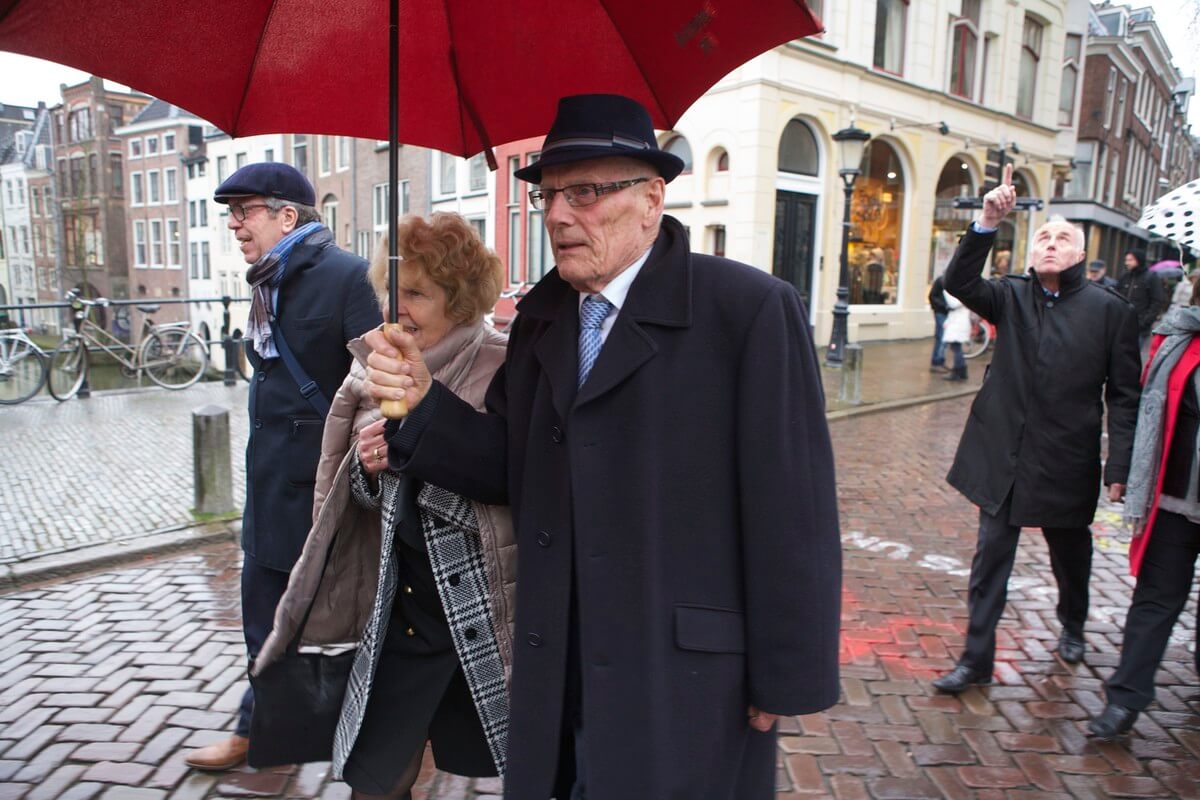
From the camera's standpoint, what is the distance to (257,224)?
2668mm

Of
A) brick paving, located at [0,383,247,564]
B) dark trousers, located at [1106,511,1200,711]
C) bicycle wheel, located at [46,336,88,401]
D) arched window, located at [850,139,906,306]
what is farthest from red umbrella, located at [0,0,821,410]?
arched window, located at [850,139,906,306]

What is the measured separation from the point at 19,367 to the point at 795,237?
13707 millimetres

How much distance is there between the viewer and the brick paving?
5344mm

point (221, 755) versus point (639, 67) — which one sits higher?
point (639, 67)

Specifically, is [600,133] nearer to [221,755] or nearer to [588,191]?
[588,191]

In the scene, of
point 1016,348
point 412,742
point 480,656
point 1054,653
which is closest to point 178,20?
point 480,656

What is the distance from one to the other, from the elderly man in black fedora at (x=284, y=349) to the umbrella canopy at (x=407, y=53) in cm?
54

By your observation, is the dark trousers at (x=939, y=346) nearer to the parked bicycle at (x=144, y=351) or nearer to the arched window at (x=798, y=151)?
the arched window at (x=798, y=151)

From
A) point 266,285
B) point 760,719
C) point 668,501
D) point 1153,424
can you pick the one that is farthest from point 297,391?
point 1153,424

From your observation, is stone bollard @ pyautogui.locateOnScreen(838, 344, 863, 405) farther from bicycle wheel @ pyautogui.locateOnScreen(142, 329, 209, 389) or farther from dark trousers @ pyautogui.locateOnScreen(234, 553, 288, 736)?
bicycle wheel @ pyautogui.locateOnScreen(142, 329, 209, 389)

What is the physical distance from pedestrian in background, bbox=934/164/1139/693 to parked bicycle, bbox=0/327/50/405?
1014 cm

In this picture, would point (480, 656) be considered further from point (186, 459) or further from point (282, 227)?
point (186, 459)

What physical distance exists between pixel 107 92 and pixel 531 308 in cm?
5315

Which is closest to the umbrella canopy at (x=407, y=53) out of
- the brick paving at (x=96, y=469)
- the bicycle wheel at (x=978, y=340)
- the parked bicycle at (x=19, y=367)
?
the brick paving at (x=96, y=469)
